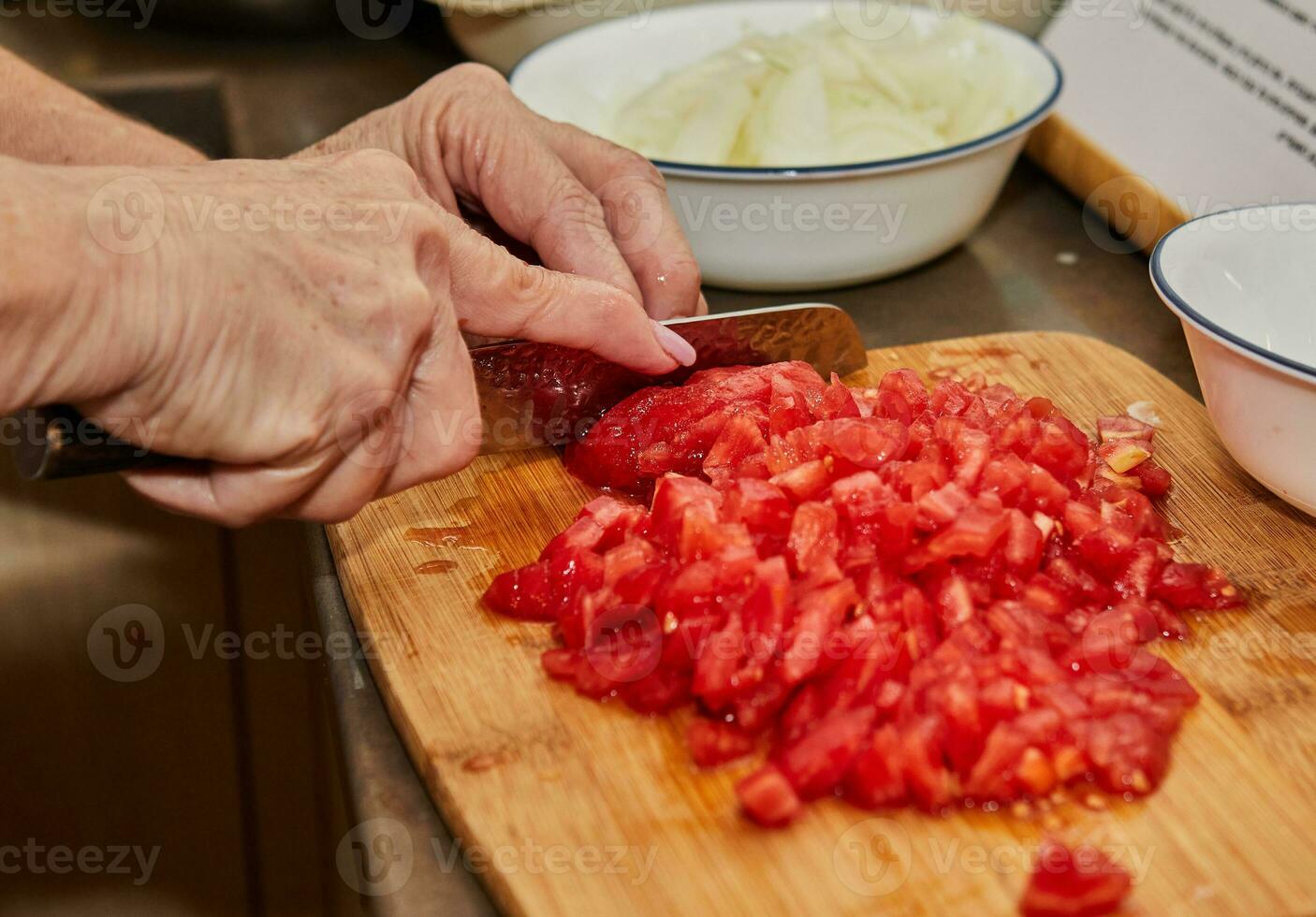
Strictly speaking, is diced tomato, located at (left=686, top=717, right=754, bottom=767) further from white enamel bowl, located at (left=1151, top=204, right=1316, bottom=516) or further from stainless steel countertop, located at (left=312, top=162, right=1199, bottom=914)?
white enamel bowl, located at (left=1151, top=204, right=1316, bottom=516)

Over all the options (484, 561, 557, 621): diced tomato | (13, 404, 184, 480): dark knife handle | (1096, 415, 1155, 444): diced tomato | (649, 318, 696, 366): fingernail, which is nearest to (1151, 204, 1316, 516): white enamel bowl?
(1096, 415, 1155, 444): diced tomato

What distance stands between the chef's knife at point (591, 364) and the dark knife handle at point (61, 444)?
0.54 metres

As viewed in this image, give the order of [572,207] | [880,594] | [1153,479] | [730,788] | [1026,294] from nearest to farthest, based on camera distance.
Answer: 1. [730,788]
2. [880,594]
3. [1153,479]
4. [572,207]
5. [1026,294]

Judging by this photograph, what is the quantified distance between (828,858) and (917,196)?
1204 mm

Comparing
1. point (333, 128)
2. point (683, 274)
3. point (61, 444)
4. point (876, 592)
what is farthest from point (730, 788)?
point (333, 128)

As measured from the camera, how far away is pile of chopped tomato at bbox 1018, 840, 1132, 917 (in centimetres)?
103

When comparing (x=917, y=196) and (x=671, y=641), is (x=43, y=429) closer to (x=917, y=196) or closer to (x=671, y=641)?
(x=671, y=641)

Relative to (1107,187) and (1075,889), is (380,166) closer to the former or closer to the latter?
(1075,889)

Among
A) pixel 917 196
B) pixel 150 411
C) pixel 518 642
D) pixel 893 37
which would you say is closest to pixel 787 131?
pixel 917 196

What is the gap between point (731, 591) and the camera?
50.3 inches

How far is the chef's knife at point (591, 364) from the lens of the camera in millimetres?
1555

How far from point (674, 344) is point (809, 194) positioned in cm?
48

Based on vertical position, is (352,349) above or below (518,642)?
above

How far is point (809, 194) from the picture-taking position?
6.17ft
